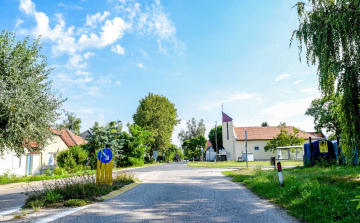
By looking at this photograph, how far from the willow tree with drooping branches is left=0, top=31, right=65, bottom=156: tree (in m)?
13.5

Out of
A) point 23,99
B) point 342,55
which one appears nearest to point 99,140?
point 23,99

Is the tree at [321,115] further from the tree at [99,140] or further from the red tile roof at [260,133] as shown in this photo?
the tree at [99,140]

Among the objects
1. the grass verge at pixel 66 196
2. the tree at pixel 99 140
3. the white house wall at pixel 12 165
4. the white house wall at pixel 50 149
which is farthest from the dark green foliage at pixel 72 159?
the grass verge at pixel 66 196

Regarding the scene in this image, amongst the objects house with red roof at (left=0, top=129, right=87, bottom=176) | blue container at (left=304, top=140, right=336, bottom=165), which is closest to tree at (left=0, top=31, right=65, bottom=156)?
house with red roof at (left=0, top=129, right=87, bottom=176)

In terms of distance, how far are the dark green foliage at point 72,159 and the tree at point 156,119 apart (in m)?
24.6

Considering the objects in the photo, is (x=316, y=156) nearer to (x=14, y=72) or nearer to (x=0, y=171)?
(x=14, y=72)

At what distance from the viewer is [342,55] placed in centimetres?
878

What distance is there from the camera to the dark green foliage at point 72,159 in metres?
22.2

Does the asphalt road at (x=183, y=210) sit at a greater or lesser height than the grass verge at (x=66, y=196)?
lesser

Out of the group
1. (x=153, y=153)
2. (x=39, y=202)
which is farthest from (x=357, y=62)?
(x=153, y=153)

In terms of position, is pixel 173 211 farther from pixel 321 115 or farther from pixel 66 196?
pixel 321 115

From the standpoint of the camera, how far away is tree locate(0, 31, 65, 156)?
1248 cm

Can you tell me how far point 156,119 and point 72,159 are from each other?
28.1 metres

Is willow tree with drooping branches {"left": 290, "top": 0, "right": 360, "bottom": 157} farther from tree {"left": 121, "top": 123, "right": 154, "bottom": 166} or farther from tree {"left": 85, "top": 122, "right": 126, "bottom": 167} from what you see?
tree {"left": 121, "top": 123, "right": 154, "bottom": 166}
